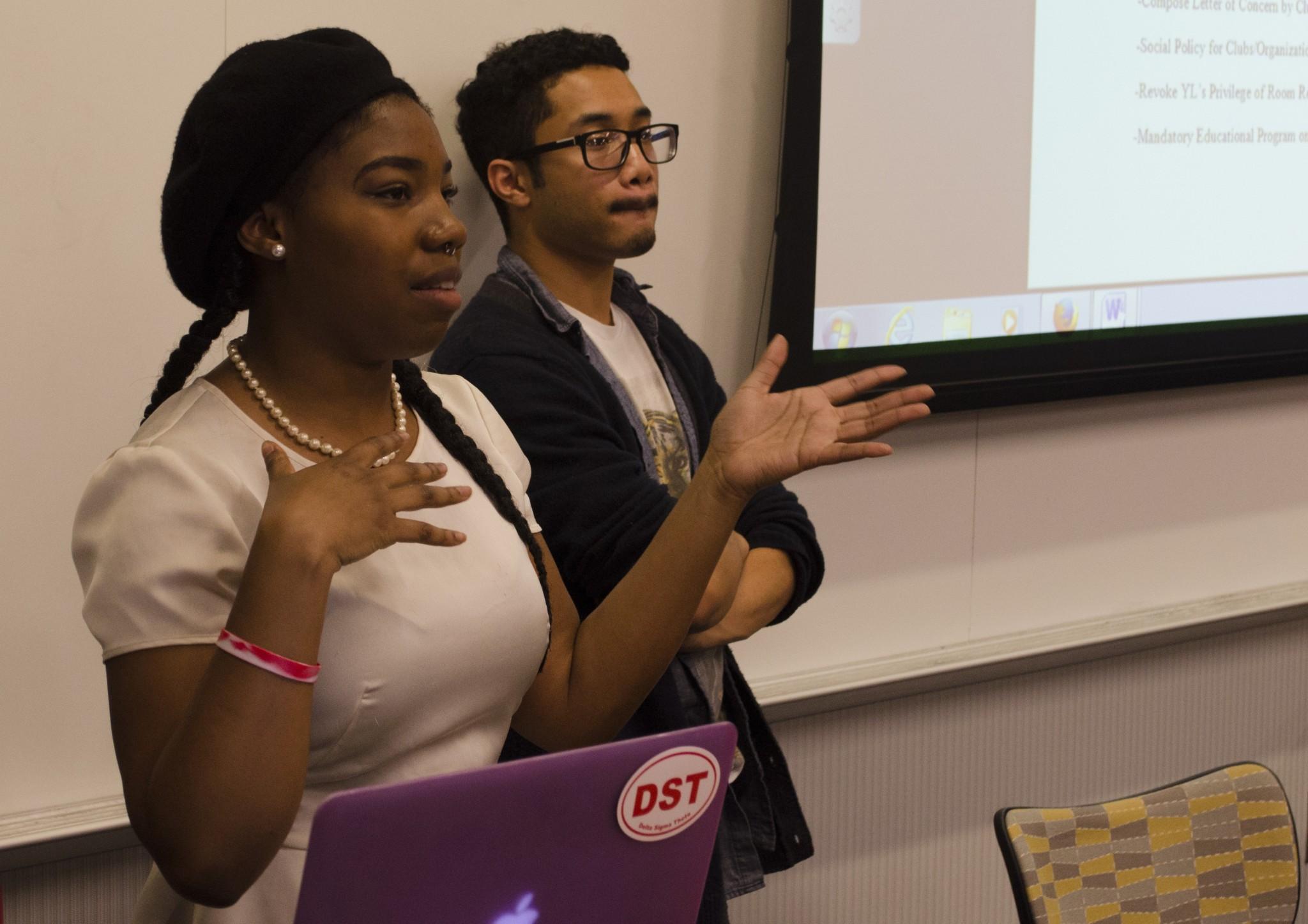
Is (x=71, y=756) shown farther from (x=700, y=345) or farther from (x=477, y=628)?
(x=700, y=345)

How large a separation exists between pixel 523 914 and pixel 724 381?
A: 64.3 inches

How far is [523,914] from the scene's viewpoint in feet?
3.10

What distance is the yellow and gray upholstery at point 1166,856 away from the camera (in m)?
1.73

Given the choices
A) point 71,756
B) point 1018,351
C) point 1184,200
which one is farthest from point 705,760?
point 1184,200

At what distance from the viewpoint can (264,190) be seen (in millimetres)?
1176

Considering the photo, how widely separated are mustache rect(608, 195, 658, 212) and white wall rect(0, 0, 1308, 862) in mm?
390

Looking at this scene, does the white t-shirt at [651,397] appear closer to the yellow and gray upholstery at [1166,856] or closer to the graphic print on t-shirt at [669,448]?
the graphic print on t-shirt at [669,448]

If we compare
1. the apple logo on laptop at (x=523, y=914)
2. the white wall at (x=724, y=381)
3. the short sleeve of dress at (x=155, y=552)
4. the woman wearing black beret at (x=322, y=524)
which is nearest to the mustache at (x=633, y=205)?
the white wall at (x=724, y=381)

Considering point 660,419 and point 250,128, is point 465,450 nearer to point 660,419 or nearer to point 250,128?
point 250,128

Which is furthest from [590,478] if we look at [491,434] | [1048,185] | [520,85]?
[1048,185]

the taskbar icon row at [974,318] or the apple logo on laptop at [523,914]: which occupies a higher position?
the taskbar icon row at [974,318]

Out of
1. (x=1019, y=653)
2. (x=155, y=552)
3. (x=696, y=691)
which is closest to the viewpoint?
(x=155, y=552)

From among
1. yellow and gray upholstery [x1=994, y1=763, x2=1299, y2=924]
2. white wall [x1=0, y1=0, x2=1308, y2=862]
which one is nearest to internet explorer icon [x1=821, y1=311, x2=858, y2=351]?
white wall [x1=0, y1=0, x2=1308, y2=862]

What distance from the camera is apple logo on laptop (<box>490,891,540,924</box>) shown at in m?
0.94
